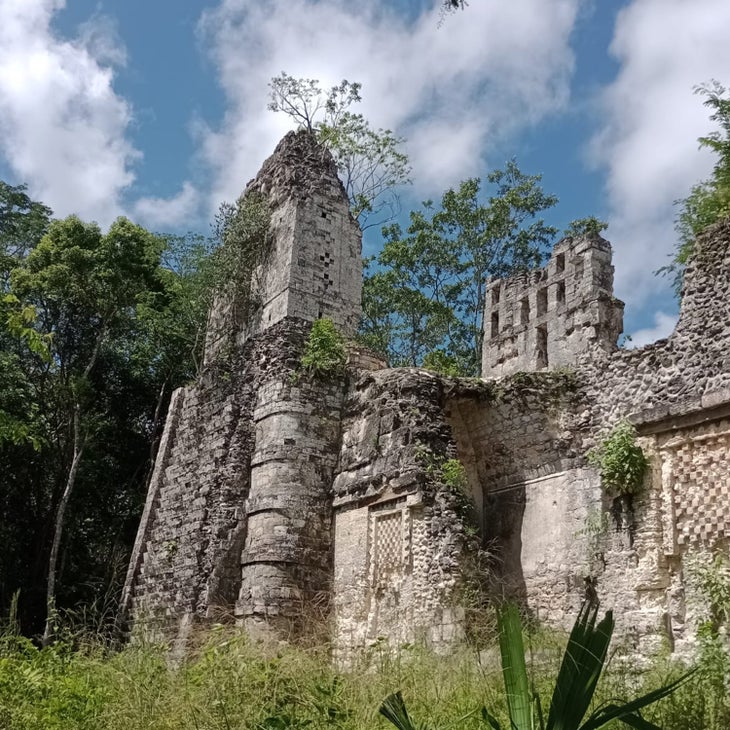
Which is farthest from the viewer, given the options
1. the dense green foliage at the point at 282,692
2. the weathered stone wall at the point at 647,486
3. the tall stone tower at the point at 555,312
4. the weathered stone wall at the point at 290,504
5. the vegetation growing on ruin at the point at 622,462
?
the tall stone tower at the point at 555,312

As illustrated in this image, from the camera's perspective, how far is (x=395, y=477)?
10.4m

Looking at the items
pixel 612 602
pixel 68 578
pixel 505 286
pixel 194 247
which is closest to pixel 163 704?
pixel 612 602

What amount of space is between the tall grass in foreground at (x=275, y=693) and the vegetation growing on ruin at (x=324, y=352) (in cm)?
548

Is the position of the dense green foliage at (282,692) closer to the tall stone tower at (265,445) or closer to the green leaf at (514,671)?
the green leaf at (514,671)

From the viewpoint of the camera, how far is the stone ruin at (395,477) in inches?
328

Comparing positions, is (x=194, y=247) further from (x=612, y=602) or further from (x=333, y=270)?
(x=612, y=602)

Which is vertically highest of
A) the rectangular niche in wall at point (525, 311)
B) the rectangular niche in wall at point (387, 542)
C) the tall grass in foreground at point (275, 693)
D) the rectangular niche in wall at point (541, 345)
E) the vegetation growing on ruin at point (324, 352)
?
the rectangular niche in wall at point (525, 311)

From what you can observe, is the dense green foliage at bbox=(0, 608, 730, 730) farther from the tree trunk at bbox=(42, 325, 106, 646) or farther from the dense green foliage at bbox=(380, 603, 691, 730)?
the tree trunk at bbox=(42, 325, 106, 646)


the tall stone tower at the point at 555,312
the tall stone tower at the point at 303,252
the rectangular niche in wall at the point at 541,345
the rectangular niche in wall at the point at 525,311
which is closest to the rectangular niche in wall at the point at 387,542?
the tall stone tower at the point at 303,252

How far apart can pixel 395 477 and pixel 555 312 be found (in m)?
13.7

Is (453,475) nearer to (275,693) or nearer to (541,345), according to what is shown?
(275,693)

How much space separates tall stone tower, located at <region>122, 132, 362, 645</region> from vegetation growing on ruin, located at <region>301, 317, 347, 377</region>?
146 millimetres

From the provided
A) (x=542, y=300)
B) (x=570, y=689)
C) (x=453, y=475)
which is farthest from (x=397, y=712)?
(x=542, y=300)

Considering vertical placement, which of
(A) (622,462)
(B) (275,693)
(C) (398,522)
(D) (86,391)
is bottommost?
(B) (275,693)
